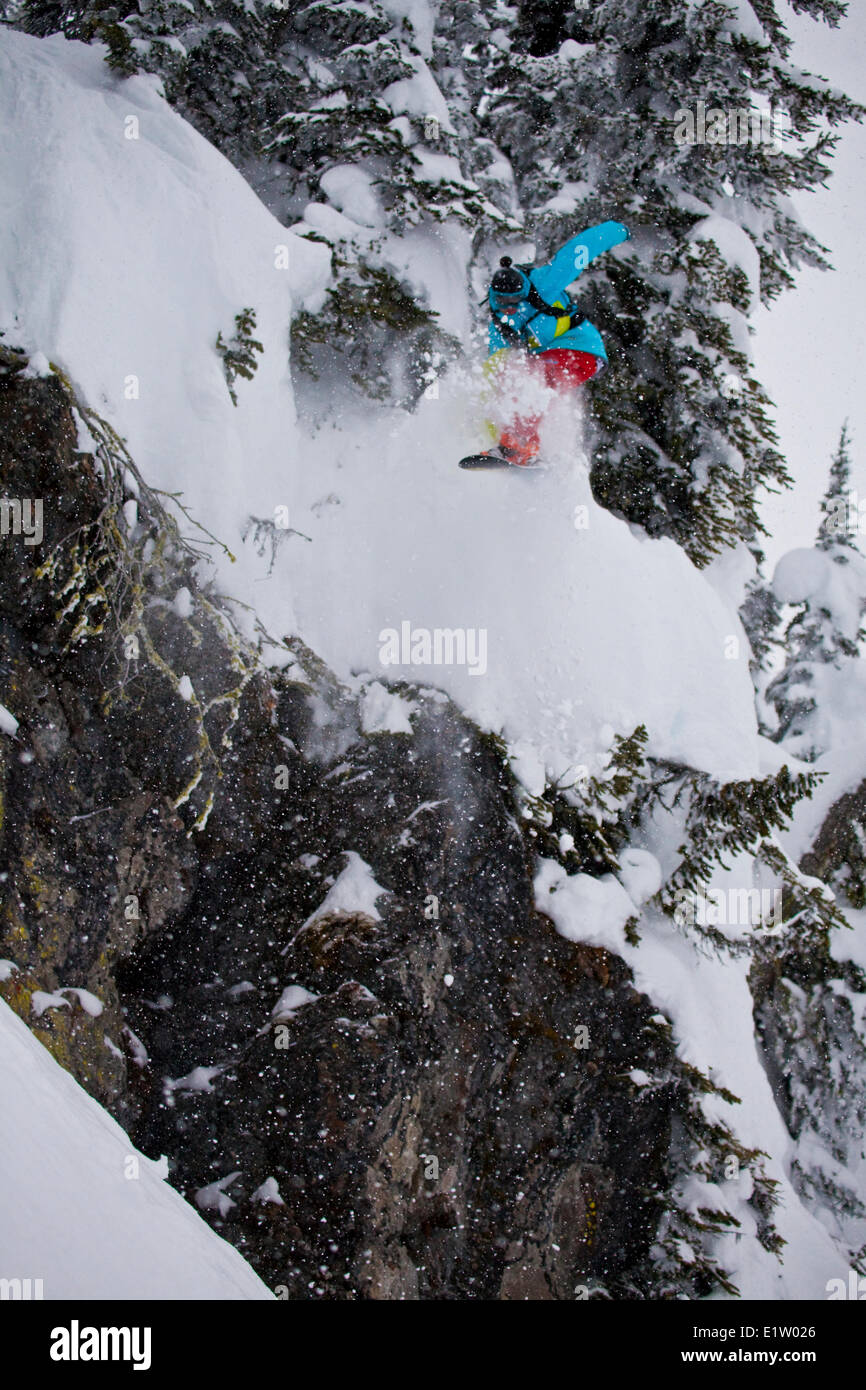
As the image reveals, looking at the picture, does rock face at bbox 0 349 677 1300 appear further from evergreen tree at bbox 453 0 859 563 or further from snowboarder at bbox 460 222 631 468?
evergreen tree at bbox 453 0 859 563

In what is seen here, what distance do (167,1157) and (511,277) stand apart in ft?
25.0

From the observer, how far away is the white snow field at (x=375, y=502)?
241 inches

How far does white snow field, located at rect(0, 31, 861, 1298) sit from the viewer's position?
612 centimetres

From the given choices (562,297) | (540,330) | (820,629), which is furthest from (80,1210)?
(820,629)

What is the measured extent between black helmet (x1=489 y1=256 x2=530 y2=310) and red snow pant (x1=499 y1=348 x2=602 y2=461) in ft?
2.20

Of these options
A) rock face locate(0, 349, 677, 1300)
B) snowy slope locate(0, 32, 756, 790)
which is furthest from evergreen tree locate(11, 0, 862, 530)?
rock face locate(0, 349, 677, 1300)

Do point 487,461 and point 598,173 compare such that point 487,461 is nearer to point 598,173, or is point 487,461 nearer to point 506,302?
point 506,302

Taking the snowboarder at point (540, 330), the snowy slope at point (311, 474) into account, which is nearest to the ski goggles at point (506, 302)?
the snowboarder at point (540, 330)

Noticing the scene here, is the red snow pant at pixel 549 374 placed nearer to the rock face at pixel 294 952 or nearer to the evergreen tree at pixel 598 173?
the evergreen tree at pixel 598 173

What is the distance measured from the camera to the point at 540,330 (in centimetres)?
773
